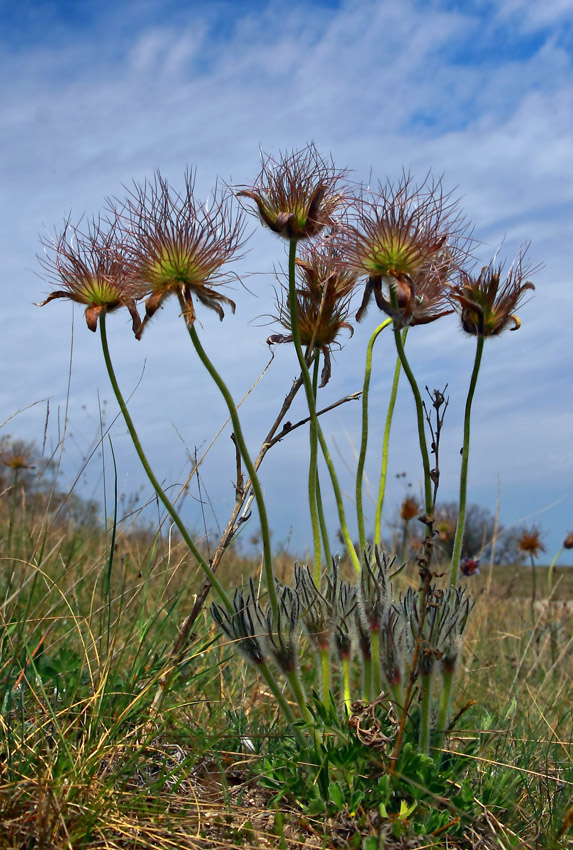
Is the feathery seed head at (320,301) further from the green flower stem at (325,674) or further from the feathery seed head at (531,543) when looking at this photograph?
the feathery seed head at (531,543)

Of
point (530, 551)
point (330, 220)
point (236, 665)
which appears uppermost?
point (330, 220)

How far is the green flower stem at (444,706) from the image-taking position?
243cm

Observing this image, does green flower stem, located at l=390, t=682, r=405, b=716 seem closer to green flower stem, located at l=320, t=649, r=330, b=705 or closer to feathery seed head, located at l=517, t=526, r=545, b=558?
green flower stem, located at l=320, t=649, r=330, b=705

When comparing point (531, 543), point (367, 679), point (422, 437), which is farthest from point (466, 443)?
point (531, 543)

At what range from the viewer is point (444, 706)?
246 centimetres

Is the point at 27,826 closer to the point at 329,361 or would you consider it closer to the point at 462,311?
the point at 329,361

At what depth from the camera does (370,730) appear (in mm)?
2148

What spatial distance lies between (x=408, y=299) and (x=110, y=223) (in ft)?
3.52

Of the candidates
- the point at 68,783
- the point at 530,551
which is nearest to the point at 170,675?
the point at 68,783

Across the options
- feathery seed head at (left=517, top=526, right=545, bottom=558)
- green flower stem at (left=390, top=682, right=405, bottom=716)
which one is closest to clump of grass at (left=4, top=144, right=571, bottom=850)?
green flower stem at (left=390, top=682, right=405, bottom=716)

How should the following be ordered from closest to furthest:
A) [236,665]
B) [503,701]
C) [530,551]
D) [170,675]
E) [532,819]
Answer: [532,819]
[170,675]
[236,665]
[503,701]
[530,551]

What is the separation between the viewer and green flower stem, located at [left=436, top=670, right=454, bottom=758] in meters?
2.43

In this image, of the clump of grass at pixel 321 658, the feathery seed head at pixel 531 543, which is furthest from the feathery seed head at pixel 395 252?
the feathery seed head at pixel 531 543

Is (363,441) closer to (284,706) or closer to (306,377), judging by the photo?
(306,377)
